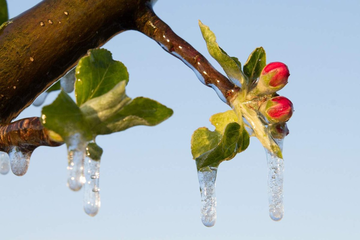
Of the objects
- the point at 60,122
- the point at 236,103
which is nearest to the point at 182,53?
the point at 236,103

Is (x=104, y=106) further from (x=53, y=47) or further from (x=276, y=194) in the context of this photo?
(x=276, y=194)

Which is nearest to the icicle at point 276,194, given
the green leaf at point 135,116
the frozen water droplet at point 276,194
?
the frozen water droplet at point 276,194

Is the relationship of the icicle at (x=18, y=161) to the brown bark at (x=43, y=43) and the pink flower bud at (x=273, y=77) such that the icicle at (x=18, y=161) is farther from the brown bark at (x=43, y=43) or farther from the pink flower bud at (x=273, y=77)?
the pink flower bud at (x=273, y=77)

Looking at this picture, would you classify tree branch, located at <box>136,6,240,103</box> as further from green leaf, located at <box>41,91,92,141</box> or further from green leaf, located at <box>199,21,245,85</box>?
green leaf, located at <box>41,91,92,141</box>

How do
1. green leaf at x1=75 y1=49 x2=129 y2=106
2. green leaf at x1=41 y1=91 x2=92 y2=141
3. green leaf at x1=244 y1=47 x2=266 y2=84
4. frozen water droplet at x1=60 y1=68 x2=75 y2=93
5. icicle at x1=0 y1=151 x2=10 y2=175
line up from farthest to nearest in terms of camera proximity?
frozen water droplet at x1=60 y1=68 x2=75 y2=93
icicle at x1=0 y1=151 x2=10 y2=175
green leaf at x1=244 y1=47 x2=266 y2=84
green leaf at x1=75 y1=49 x2=129 y2=106
green leaf at x1=41 y1=91 x2=92 y2=141

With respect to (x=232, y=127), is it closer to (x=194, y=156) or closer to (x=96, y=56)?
(x=194, y=156)

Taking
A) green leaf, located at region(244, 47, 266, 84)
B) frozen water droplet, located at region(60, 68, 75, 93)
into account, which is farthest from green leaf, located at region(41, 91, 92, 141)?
frozen water droplet, located at region(60, 68, 75, 93)
